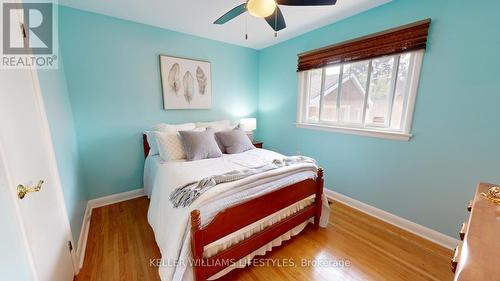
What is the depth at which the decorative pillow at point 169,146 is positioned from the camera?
7.40 ft

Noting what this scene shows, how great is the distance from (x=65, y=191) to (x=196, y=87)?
208 cm

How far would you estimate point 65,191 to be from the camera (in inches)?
59.4

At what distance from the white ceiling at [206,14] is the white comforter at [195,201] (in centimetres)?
169

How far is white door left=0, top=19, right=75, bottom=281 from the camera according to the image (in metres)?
0.86

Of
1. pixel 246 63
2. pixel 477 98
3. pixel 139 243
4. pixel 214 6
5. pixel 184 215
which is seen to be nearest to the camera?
pixel 184 215

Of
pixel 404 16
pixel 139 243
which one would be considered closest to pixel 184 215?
pixel 139 243

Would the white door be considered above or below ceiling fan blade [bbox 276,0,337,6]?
below

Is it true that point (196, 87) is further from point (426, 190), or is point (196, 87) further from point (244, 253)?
point (426, 190)

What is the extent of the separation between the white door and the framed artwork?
1631 mm

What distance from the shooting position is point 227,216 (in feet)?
4.30

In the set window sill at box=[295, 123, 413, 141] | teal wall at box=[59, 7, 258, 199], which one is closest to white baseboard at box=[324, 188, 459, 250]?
window sill at box=[295, 123, 413, 141]

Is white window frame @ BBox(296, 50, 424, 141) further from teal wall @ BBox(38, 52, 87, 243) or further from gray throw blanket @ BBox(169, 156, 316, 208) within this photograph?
teal wall @ BBox(38, 52, 87, 243)

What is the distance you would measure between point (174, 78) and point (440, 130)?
317 cm

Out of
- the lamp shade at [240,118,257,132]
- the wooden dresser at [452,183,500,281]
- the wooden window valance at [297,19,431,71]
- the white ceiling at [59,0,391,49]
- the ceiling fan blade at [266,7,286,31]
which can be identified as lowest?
the wooden dresser at [452,183,500,281]
